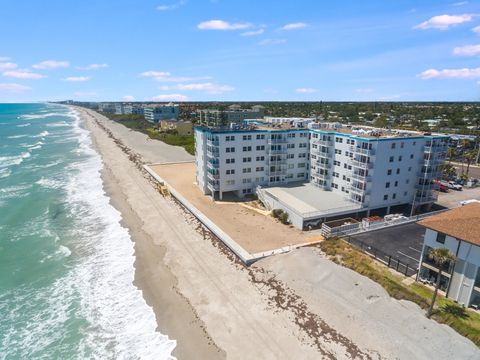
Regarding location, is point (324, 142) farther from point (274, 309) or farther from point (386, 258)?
point (274, 309)

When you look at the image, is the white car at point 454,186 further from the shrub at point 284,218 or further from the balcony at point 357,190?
the shrub at point 284,218

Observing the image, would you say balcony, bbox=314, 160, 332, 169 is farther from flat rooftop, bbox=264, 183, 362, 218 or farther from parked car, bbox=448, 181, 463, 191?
parked car, bbox=448, 181, 463, 191

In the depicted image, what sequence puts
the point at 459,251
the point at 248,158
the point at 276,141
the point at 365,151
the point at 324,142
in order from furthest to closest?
the point at 276,141 → the point at 248,158 → the point at 324,142 → the point at 365,151 → the point at 459,251

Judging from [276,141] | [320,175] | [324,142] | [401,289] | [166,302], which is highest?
[324,142]

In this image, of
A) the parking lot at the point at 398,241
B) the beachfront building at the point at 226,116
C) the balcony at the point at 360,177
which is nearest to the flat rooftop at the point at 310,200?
the balcony at the point at 360,177

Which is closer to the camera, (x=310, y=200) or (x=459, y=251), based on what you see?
(x=459, y=251)

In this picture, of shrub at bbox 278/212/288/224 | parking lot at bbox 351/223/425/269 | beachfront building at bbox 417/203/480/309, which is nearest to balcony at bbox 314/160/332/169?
shrub at bbox 278/212/288/224

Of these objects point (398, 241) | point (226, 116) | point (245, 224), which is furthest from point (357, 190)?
point (226, 116)

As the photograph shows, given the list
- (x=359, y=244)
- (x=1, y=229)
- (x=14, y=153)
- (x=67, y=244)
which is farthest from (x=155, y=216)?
(x=14, y=153)

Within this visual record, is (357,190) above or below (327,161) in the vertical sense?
below
